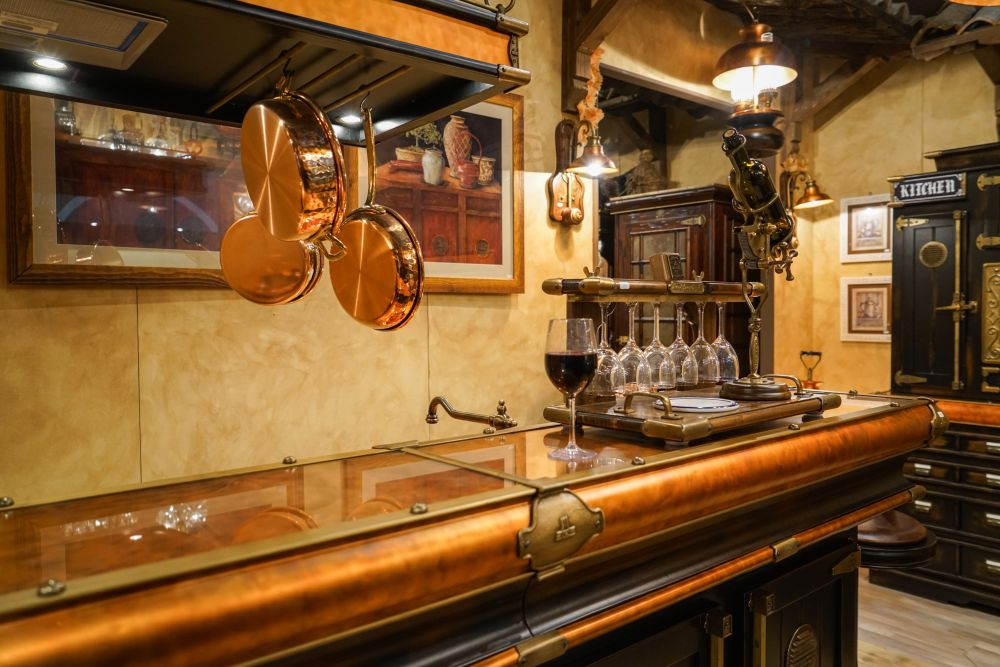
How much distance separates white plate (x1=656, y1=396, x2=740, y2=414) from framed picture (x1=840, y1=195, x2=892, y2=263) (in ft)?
14.8

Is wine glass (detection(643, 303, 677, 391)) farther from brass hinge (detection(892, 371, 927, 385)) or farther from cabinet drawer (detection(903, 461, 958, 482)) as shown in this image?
brass hinge (detection(892, 371, 927, 385))

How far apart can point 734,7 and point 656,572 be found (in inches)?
169

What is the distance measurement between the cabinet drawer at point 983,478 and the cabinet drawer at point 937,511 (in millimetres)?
153

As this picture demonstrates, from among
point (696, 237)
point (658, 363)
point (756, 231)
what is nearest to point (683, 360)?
point (658, 363)

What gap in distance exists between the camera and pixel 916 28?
15.2ft

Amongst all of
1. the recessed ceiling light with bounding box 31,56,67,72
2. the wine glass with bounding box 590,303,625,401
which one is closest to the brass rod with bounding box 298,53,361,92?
the recessed ceiling light with bounding box 31,56,67,72

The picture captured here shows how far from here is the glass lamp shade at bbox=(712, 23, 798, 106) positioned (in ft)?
11.9

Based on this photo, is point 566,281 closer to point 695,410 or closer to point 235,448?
point 695,410

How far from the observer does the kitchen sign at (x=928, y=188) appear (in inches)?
153

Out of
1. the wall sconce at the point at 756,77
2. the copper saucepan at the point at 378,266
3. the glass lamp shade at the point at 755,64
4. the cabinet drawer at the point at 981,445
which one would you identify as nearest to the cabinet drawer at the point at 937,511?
the cabinet drawer at the point at 981,445

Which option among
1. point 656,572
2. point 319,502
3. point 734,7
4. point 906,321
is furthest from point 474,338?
point 734,7

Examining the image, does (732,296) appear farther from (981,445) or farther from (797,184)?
(797,184)

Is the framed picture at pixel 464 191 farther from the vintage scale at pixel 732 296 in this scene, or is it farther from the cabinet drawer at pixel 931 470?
the cabinet drawer at pixel 931 470

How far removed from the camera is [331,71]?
50.4 inches
